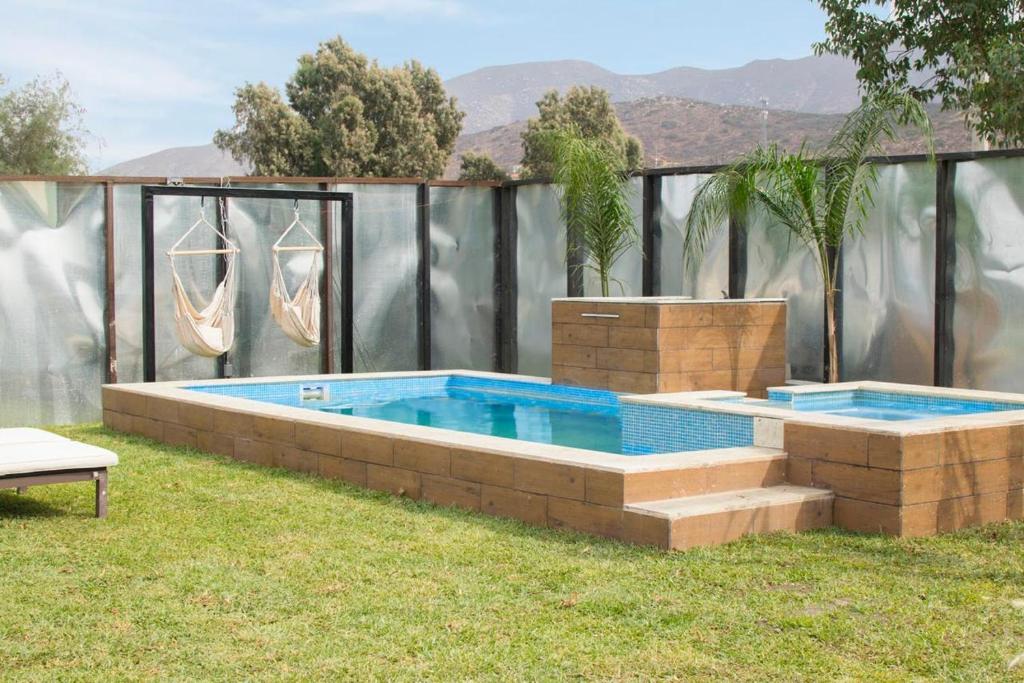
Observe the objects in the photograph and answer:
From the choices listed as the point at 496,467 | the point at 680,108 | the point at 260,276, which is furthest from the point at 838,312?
the point at 680,108

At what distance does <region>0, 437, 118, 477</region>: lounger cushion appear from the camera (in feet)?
18.2

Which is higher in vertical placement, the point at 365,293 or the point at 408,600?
the point at 365,293

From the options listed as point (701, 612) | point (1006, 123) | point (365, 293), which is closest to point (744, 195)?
point (1006, 123)

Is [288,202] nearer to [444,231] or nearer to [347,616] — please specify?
[444,231]

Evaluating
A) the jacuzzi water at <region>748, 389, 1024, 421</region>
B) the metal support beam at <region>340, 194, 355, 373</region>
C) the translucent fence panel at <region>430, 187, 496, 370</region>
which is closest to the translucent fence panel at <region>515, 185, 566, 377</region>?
the translucent fence panel at <region>430, 187, 496, 370</region>

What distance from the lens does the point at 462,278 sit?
12688 mm

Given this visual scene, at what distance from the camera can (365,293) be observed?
12.2 m

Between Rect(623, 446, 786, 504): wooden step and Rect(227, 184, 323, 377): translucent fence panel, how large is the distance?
6754 mm

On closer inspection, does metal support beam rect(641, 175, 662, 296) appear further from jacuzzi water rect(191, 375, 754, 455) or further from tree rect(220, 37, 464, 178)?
tree rect(220, 37, 464, 178)

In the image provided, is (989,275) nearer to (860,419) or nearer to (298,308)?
(860,419)

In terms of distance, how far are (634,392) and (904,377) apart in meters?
2.15

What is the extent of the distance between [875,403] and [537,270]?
5.06 meters

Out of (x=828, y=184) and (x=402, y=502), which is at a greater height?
(x=828, y=184)

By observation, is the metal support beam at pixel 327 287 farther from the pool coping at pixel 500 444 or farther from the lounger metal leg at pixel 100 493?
the lounger metal leg at pixel 100 493
